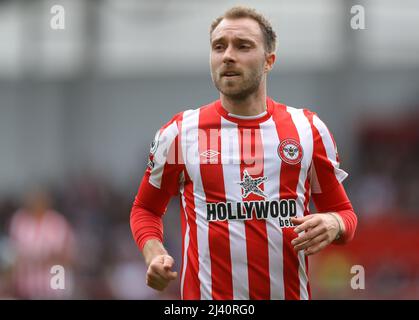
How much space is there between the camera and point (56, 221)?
10242mm

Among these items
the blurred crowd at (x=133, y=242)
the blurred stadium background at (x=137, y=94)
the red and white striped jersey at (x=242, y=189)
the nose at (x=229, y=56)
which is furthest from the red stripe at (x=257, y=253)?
the blurred stadium background at (x=137, y=94)

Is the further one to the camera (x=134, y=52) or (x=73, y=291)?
(x=134, y=52)

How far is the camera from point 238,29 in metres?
3.77

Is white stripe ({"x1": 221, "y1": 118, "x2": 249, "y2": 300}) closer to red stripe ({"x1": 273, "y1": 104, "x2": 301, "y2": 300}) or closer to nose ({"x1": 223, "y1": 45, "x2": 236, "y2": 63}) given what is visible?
red stripe ({"x1": 273, "y1": 104, "x2": 301, "y2": 300})

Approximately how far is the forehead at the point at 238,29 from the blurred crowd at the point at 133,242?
18.5 feet

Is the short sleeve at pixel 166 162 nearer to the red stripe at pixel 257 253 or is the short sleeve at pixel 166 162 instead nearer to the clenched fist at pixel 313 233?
the red stripe at pixel 257 253

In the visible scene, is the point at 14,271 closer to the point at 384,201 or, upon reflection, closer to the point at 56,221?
the point at 56,221

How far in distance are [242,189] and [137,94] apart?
1485 centimetres

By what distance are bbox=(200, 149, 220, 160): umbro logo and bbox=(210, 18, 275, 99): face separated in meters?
0.27

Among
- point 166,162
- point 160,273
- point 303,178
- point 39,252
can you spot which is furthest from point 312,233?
point 39,252

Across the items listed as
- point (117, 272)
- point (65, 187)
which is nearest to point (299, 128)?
point (117, 272)

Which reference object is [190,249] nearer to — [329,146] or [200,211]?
[200,211]

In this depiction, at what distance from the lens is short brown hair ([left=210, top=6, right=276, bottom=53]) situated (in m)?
3.81
